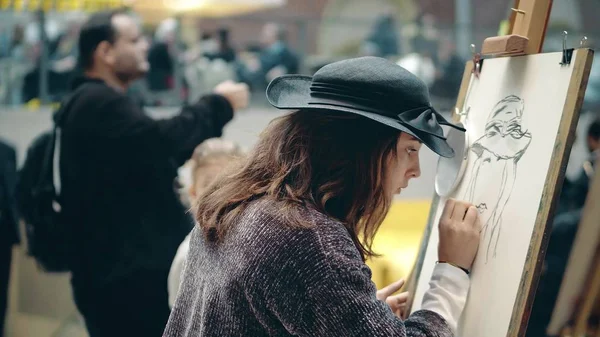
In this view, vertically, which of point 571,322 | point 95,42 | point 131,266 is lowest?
point 571,322

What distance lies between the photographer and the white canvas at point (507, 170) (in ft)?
5.16

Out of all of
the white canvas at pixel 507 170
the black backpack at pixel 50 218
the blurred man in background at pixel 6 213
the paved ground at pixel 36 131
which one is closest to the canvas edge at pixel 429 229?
the white canvas at pixel 507 170

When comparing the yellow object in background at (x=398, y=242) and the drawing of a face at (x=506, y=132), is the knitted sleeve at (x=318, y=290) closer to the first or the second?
the drawing of a face at (x=506, y=132)

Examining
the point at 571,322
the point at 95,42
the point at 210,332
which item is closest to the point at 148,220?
the point at 95,42

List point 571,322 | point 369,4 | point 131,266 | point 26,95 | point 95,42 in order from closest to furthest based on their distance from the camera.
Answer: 1. point 131,266
2. point 95,42
3. point 571,322
4. point 26,95
5. point 369,4

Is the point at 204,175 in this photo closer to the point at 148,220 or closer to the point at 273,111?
the point at 148,220

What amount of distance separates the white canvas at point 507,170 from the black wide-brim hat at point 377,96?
0.63 ft

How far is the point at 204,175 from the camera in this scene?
2711 millimetres

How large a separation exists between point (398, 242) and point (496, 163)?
8.20 ft

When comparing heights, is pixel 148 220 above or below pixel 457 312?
below

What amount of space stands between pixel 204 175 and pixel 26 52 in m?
4.10

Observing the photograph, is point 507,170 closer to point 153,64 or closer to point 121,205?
point 121,205

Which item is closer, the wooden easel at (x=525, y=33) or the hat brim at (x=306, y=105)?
the hat brim at (x=306, y=105)

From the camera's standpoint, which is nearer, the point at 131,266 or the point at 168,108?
the point at 131,266
